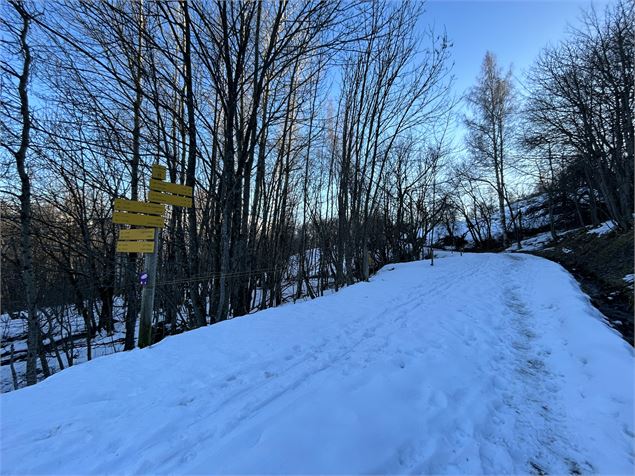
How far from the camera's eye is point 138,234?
14.2 ft

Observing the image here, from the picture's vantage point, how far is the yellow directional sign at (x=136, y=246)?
4.26 metres

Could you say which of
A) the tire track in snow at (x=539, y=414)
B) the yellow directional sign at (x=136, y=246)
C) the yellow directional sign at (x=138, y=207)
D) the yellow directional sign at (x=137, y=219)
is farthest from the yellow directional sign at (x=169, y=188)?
the tire track in snow at (x=539, y=414)

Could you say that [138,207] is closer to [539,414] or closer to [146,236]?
[146,236]

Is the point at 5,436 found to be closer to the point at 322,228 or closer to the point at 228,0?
the point at 228,0

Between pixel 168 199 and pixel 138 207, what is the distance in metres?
0.47

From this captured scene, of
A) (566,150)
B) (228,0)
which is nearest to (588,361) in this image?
(228,0)

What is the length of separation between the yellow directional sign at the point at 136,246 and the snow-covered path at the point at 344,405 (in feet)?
4.51

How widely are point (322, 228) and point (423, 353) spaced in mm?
10070

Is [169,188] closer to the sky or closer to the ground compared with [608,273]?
closer to the sky

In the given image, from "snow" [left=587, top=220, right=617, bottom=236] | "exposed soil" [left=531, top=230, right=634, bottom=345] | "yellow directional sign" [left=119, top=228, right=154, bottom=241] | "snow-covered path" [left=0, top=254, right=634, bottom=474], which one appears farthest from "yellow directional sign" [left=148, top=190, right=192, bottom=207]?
"snow" [left=587, top=220, right=617, bottom=236]

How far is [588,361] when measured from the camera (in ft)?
10.2

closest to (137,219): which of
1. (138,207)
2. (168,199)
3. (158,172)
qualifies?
(138,207)

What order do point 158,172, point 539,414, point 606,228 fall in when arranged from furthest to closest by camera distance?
1. point 606,228
2. point 158,172
3. point 539,414

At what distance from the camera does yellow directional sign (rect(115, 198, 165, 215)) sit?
4083mm
